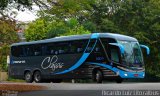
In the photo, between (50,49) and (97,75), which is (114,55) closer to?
(97,75)

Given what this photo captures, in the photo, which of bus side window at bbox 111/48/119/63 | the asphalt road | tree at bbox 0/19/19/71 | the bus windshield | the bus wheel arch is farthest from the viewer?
the bus windshield

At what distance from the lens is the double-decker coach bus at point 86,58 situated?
2412 centimetres

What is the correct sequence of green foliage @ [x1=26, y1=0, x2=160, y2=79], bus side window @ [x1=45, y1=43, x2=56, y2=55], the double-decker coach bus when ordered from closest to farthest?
the double-decker coach bus, bus side window @ [x1=45, y1=43, x2=56, y2=55], green foliage @ [x1=26, y1=0, x2=160, y2=79]

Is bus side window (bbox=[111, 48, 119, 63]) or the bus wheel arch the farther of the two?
bus side window (bbox=[111, 48, 119, 63])

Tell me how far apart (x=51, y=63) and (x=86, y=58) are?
3.25 metres

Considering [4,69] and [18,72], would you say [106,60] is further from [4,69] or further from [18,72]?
[4,69]

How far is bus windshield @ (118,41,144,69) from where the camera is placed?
24422mm

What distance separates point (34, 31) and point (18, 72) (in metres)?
16.8

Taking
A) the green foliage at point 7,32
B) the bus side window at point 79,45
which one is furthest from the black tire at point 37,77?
the green foliage at point 7,32

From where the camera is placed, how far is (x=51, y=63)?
27234 mm

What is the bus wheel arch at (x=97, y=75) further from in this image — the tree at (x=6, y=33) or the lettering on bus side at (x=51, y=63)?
the tree at (x=6, y=33)

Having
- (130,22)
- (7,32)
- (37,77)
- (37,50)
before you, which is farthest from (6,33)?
(130,22)

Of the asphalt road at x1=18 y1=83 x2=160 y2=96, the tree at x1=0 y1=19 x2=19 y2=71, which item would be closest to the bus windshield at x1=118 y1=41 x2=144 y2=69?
the tree at x1=0 y1=19 x2=19 y2=71

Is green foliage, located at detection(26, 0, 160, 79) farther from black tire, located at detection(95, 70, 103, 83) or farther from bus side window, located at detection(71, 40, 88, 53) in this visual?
black tire, located at detection(95, 70, 103, 83)
